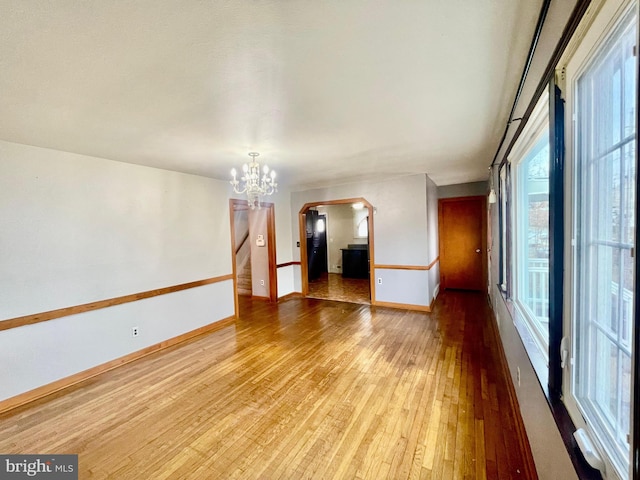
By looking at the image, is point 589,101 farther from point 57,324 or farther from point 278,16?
point 57,324

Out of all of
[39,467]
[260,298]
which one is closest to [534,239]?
[39,467]

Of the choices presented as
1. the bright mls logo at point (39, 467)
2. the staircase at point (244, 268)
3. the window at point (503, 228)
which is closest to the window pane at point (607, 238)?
the window at point (503, 228)

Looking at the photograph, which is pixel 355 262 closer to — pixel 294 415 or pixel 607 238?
pixel 294 415

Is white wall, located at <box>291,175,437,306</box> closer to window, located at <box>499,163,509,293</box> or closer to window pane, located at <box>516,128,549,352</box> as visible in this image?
window, located at <box>499,163,509,293</box>

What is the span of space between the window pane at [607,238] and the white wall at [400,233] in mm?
3634

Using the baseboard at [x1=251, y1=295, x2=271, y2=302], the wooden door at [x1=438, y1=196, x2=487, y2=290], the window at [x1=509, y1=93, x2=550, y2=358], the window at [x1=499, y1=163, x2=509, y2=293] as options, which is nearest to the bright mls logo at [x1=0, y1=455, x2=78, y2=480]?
the window at [x1=509, y1=93, x2=550, y2=358]

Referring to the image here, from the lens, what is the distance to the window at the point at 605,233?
0.75 metres

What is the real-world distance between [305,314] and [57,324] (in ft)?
10.3

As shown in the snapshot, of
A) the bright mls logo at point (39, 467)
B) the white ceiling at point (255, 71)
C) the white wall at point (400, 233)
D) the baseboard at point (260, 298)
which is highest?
the white ceiling at point (255, 71)

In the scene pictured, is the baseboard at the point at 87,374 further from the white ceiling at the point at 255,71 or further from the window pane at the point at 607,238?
the window pane at the point at 607,238

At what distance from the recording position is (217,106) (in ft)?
6.02

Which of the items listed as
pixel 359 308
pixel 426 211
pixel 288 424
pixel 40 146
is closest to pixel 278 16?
pixel 288 424

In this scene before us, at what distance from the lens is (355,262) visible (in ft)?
25.3

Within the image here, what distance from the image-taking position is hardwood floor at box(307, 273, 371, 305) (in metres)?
5.68
